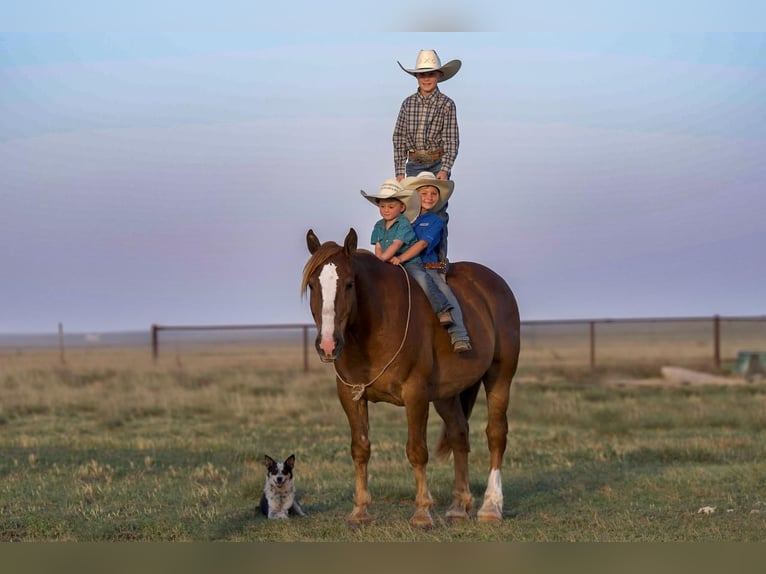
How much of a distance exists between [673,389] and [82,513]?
1760 cm

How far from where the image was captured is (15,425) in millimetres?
18531

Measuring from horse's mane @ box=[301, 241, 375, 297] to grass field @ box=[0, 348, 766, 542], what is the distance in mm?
2099

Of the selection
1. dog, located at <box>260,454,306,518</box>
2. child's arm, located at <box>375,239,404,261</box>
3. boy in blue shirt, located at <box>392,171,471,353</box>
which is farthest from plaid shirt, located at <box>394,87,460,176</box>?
dog, located at <box>260,454,306,518</box>

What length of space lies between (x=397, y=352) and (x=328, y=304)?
1063 millimetres

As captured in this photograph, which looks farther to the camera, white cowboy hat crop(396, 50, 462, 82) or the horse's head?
white cowboy hat crop(396, 50, 462, 82)

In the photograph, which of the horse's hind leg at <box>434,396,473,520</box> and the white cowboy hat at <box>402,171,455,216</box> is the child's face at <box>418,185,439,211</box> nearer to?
the white cowboy hat at <box>402,171,455,216</box>

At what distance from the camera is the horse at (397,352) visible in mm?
8086

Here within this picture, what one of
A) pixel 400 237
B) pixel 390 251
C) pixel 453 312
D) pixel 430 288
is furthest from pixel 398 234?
pixel 453 312

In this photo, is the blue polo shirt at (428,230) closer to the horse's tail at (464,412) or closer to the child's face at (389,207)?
the child's face at (389,207)

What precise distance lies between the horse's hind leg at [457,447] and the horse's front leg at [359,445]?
94 cm

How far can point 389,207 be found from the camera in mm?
9094

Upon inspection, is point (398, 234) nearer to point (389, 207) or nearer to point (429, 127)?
point (389, 207)

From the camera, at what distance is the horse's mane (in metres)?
8.08

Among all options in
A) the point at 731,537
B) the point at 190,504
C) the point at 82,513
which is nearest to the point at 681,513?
the point at 731,537
